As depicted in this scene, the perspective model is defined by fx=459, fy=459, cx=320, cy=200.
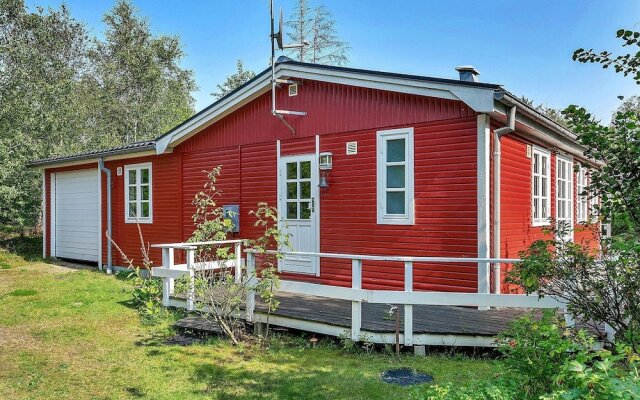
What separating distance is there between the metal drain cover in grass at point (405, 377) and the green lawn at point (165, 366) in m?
0.10

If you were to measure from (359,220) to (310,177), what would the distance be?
1206 millimetres

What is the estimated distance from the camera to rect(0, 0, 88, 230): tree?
1498 centimetres

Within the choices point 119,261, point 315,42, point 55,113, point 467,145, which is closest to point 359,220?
point 467,145

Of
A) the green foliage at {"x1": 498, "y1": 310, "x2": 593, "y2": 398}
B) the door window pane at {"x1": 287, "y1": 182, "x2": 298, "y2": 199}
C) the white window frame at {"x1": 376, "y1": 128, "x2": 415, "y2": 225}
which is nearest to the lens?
the green foliage at {"x1": 498, "y1": 310, "x2": 593, "y2": 398}

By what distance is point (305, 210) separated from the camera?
310 inches

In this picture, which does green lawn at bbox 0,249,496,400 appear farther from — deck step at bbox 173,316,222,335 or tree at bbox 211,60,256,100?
tree at bbox 211,60,256,100

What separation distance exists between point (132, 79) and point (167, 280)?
20456mm

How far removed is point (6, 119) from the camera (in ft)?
53.2

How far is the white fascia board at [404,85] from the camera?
5.73 meters

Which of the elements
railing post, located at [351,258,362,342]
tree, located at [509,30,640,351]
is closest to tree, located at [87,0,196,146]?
railing post, located at [351,258,362,342]

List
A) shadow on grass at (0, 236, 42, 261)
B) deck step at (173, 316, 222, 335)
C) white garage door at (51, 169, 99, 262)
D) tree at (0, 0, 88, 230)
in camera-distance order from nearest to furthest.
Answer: deck step at (173, 316, 222, 335), white garage door at (51, 169, 99, 262), shadow on grass at (0, 236, 42, 261), tree at (0, 0, 88, 230)

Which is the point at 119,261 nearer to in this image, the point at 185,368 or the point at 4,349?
the point at 4,349

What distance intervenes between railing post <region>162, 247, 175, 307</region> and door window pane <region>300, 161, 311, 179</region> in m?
2.49

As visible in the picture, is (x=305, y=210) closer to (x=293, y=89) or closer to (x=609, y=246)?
(x=293, y=89)
